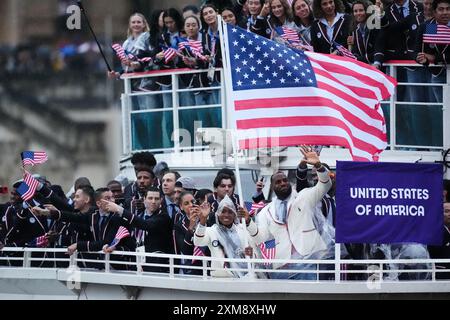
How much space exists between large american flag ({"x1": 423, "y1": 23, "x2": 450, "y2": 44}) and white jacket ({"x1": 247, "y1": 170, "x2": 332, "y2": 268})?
3107 millimetres

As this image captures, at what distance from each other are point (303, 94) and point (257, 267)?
2083 millimetres

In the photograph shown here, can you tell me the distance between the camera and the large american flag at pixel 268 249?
28906 mm

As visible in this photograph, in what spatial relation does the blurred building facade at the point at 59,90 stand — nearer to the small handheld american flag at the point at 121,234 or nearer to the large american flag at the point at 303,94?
the small handheld american flag at the point at 121,234

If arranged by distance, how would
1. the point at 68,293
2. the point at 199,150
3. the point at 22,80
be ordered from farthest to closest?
the point at 22,80 → the point at 199,150 → the point at 68,293

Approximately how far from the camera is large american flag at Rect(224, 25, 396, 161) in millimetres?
29000

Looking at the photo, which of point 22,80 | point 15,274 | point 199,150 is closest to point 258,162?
point 199,150

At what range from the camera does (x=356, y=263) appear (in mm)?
28250

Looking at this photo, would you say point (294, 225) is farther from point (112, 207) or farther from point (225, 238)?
point (112, 207)

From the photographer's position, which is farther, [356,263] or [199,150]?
[199,150]

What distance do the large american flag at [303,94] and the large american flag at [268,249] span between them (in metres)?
1.17

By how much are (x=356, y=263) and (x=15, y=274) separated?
4693 mm

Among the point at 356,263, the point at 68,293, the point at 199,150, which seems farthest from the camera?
the point at 199,150

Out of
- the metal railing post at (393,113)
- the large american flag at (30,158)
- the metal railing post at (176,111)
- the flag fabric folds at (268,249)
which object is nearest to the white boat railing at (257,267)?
the flag fabric folds at (268,249)
